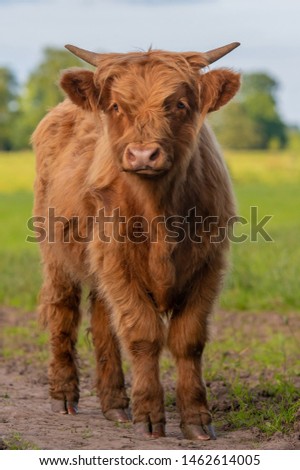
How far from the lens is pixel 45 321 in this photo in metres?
6.52

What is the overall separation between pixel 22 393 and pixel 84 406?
0.42m

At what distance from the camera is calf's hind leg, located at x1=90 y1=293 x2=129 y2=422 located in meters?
6.00

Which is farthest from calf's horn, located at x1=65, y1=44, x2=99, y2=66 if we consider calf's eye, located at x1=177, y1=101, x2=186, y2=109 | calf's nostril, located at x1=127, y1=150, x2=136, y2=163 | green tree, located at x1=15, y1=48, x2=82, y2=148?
green tree, located at x1=15, y1=48, x2=82, y2=148

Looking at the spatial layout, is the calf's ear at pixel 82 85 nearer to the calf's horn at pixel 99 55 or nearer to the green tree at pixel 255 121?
the calf's horn at pixel 99 55

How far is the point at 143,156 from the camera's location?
4668mm

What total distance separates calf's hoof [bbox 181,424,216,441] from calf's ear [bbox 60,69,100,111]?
1812 mm

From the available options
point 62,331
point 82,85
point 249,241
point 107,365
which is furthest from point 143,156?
point 249,241

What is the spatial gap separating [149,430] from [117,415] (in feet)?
2.48

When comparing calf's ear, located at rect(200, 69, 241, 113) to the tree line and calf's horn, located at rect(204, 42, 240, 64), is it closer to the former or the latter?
calf's horn, located at rect(204, 42, 240, 64)

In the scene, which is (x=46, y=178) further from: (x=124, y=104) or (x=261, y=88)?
(x=261, y=88)

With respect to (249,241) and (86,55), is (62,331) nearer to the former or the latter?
(86,55)

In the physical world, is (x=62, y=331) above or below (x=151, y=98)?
below

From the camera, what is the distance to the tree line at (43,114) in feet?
188

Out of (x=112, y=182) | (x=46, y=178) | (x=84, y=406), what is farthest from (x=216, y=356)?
(x=112, y=182)
